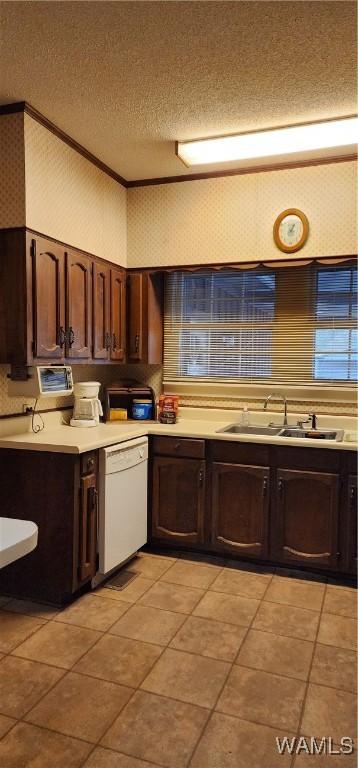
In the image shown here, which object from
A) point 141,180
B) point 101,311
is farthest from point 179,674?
point 141,180

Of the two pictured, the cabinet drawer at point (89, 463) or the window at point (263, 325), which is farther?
the window at point (263, 325)

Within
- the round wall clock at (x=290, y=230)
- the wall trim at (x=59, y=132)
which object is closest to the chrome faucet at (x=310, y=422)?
the round wall clock at (x=290, y=230)

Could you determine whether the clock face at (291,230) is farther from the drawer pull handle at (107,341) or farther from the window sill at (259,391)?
the drawer pull handle at (107,341)

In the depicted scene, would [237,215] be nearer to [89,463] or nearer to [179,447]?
[179,447]

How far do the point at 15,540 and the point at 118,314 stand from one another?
8.67 feet

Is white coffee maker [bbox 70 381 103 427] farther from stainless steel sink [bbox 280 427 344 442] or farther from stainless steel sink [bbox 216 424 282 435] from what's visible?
stainless steel sink [bbox 280 427 344 442]

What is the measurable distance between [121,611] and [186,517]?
877 millimetres

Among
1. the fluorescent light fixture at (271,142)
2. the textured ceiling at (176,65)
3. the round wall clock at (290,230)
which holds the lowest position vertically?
the round wall clock at (290,230)

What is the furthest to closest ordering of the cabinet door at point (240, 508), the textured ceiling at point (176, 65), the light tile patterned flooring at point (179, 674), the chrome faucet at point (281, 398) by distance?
the chrome faucet at point (281, 398) → the cabinet door at point (240, 508) → the textured ceiling at point (176, 65) → the light tile patterned flooring at point (179, 674)

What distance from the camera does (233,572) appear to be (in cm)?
327

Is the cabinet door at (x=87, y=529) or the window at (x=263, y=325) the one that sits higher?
the window at (x=263, y=325)

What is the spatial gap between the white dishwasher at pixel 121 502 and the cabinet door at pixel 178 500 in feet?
0.38

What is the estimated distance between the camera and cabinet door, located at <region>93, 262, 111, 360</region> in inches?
136

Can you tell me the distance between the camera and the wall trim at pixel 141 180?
109 inches
